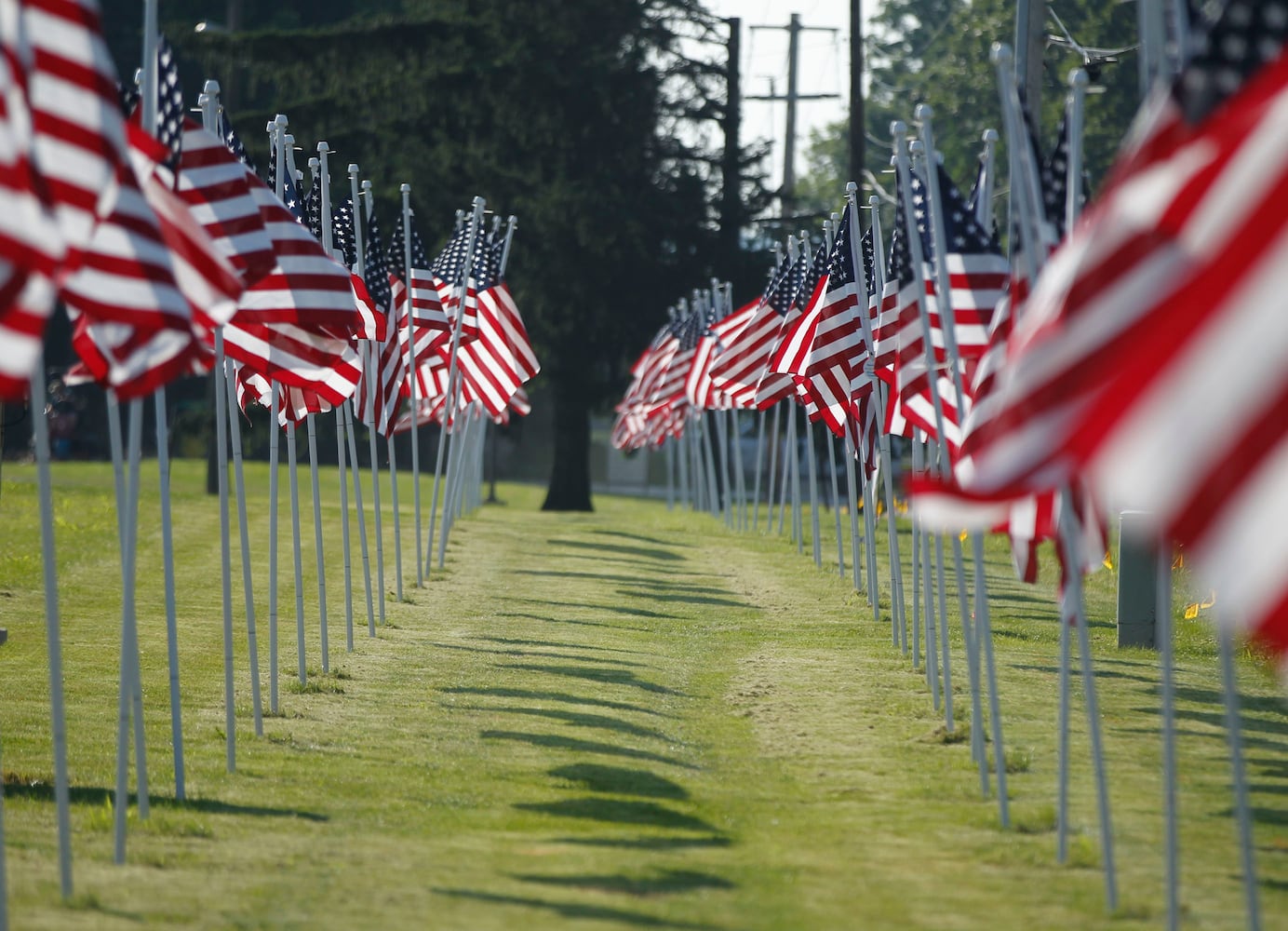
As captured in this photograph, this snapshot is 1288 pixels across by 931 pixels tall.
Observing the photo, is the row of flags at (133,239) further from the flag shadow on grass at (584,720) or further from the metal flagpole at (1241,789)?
the metal flagpole at (1241,789)

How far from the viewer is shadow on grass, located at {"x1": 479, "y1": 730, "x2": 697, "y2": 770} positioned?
434 inches

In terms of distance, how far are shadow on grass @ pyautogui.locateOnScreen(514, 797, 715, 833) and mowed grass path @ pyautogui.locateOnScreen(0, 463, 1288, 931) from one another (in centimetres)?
3

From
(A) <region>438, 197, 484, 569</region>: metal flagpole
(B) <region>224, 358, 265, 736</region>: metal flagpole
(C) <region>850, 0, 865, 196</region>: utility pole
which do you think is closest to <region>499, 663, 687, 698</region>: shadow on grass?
(B) <region>224, 358, 265, 736</region>: metal flagpole

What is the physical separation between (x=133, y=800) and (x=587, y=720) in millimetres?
3600

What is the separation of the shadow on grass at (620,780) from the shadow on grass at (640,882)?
175 centimetres

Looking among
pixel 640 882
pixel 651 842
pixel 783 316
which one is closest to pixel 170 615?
pixel 651 842

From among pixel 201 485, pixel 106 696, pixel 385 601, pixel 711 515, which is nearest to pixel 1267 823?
pixel 106 696

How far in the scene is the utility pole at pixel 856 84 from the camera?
111ft

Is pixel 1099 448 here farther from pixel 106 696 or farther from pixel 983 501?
pixel 106 696

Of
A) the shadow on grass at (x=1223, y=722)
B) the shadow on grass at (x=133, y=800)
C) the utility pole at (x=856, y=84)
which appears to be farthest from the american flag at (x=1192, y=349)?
the utility pole at (x=856, y=84)

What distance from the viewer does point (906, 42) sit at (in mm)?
82875

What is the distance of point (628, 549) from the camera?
28.5m

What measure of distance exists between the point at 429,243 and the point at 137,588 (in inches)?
757

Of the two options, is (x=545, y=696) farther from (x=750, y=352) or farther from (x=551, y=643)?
(x=750, y=352)
